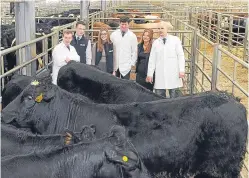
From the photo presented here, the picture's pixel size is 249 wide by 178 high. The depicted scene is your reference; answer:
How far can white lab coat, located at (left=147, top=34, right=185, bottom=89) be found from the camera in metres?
6.01

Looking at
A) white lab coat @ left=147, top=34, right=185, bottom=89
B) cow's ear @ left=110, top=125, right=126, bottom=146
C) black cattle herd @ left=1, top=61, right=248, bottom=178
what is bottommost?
black cattle herd @ left=1, top=61, right=248, bottom=178

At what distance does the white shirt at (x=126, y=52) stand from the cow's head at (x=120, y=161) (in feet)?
12.8

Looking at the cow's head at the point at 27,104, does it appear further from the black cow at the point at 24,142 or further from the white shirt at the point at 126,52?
the white shirt at the point at 126,52

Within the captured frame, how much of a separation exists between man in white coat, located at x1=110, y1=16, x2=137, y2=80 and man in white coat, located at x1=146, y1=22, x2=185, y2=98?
708 mm

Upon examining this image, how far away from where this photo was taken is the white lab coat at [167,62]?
6008mm

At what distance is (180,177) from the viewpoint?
414 centimetres

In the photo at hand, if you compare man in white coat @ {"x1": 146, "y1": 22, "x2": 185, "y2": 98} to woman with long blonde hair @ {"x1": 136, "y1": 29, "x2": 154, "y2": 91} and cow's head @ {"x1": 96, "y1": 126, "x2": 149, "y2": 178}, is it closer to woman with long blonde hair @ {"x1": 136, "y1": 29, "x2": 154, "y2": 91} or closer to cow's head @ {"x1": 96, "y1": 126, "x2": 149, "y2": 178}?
woman with long blonde hair @ {"x1": 136, "y1": 29, "x2": 154, "y2": 91}

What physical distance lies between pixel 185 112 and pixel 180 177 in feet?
2.03

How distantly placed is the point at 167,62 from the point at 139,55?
0.64 meters

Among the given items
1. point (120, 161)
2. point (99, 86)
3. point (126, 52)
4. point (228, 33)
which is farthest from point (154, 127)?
point (228, 33)

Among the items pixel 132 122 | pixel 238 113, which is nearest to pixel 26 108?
pixel 132 122

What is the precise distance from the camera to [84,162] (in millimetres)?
2861

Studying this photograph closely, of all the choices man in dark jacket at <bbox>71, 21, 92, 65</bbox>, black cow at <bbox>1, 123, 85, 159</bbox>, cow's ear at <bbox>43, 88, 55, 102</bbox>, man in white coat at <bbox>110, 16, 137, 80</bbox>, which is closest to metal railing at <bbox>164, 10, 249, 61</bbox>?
man in white coat at <bbox>110, 16, 137, 80</bbox>

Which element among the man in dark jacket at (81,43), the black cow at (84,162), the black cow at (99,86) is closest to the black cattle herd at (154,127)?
the black cow at (84,162)
